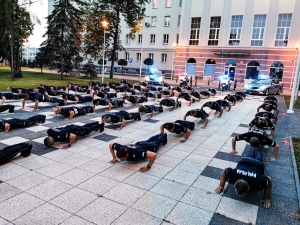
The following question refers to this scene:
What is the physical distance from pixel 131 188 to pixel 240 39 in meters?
33.0

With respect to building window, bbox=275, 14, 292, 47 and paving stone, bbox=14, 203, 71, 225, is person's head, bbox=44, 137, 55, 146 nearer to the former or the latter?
paving stone, bbox=14, 203, 71, 225

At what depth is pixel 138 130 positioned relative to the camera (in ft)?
29.5

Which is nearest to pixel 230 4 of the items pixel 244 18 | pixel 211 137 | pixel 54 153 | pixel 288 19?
pixel 244 18

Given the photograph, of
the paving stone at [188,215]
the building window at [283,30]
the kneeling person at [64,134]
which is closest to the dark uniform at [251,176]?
the paving stone at [188,215]

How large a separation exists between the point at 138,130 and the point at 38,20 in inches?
851

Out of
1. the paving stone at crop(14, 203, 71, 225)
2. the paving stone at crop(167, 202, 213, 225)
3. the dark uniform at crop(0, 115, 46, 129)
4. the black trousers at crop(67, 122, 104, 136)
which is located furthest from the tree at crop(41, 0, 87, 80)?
the paving stone at crop(167, 202, 213, 225)

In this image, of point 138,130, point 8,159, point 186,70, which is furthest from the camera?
point 186,70

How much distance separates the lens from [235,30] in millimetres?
32812

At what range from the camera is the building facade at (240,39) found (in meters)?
29.8

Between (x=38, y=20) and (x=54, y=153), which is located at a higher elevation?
(x=38, y=20)

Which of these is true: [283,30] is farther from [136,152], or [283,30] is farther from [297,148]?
[136,152]

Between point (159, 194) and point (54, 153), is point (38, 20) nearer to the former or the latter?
point (54, 153)

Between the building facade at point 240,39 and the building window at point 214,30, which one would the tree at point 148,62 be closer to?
the building facade at point 240,39

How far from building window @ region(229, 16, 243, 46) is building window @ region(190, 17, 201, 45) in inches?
200
